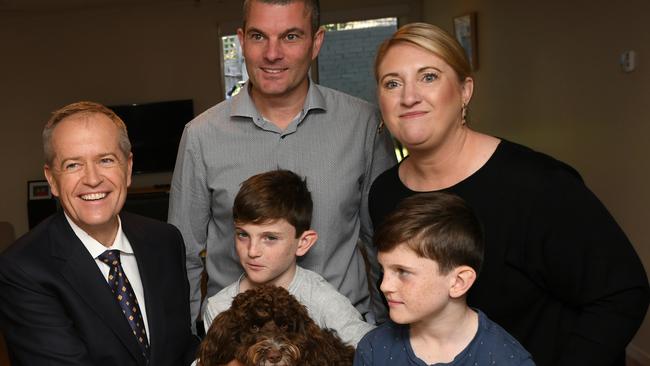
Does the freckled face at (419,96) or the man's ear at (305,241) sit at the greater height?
the freckled face at (419,96)

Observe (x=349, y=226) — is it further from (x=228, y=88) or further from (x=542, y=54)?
(x=228, y=88)

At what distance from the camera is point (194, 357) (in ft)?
6.98

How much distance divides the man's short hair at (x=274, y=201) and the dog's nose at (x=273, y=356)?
48cm

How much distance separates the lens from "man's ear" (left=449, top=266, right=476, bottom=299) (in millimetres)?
1673

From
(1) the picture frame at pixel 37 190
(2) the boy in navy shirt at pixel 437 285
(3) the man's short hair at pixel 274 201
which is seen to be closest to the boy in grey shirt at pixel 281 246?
(3) the man's short hair at pixel 274 201

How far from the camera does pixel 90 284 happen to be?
1.93m

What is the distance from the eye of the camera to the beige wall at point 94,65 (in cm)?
983

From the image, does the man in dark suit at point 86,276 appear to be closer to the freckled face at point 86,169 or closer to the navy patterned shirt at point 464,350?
the freckled face at point 86,169

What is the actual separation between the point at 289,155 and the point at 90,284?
767 mm

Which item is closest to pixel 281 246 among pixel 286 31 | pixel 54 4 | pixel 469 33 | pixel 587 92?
pixel 286 31

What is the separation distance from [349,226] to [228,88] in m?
7.82

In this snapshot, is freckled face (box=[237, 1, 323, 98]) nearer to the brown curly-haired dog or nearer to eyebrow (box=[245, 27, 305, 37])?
eyebrow (box=[245, 27, 305, 37])

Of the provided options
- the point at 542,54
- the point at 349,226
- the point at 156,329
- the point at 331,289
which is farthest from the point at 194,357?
the point at 542,54

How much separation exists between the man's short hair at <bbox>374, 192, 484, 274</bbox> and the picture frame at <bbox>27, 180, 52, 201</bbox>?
8.86 m
